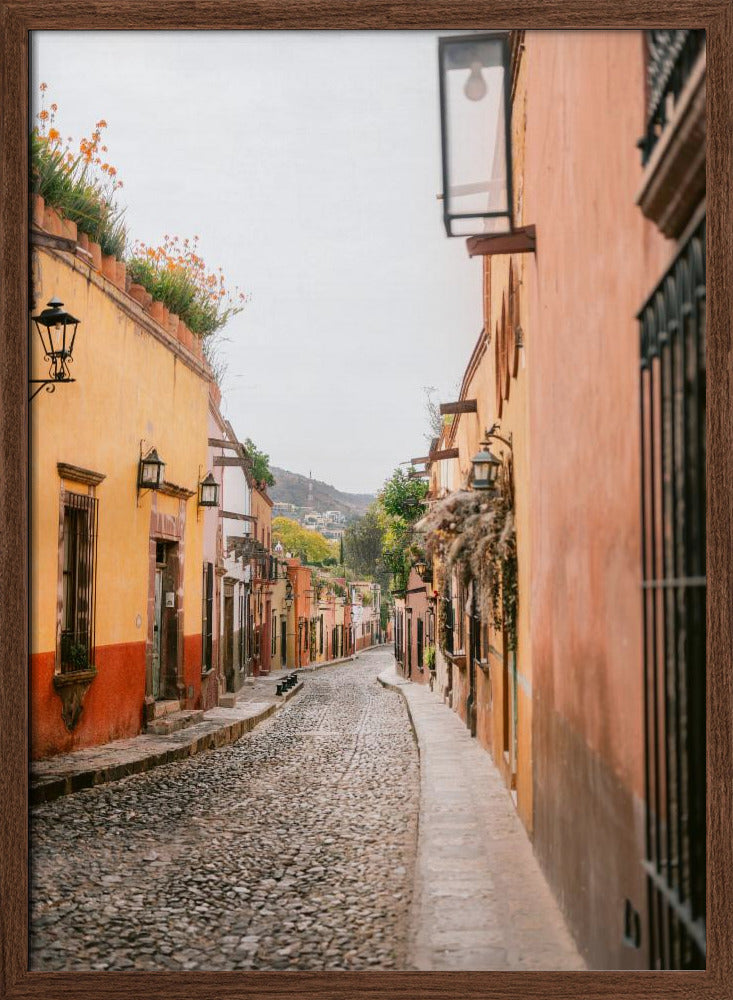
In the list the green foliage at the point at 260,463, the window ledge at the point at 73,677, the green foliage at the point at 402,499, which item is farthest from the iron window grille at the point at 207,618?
the green foliage at the point at 260,463

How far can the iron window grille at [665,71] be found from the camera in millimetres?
2432

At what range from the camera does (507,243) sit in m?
5.07

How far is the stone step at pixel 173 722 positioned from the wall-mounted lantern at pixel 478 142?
18.0 ft

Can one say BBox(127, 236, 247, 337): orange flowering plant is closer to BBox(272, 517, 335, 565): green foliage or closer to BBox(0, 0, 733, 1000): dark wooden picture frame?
BBox(0, 0, 733, 1000): dark wooden picture frame

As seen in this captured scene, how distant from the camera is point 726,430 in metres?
2.61

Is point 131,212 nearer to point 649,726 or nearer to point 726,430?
point 726,430

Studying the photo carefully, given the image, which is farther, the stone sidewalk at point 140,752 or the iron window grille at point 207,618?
the iron window grille at point 207,618

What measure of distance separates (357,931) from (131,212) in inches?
119

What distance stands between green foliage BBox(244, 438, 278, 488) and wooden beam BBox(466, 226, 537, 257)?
57.6 inches

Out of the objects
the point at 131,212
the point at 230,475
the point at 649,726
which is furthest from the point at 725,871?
the point at 230,475

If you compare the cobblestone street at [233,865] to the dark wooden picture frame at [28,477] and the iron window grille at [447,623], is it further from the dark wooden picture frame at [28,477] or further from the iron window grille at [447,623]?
the iron window grille at [447,623]

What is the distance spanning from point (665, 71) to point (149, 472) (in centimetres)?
586

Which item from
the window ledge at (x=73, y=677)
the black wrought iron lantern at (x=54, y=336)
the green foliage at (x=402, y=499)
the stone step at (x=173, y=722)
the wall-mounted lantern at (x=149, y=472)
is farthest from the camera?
the stone step at (x=173, y=722)

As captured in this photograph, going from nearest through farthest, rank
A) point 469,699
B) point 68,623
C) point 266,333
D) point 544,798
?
1. point 266,333
2. point 544,798
3. point 68,623
4. point 469,699
